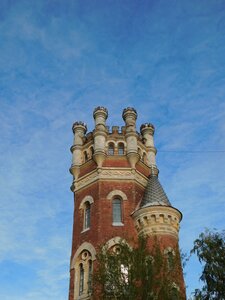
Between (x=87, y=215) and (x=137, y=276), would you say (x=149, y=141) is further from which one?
(x=137, y=276)

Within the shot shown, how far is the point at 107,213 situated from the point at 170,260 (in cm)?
857

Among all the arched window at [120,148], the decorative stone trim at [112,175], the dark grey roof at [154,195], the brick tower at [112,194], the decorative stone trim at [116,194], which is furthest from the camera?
the arched window at [120,148]

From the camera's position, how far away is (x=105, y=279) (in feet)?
64.5

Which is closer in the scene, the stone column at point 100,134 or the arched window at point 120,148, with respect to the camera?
the stone column at point 100,134

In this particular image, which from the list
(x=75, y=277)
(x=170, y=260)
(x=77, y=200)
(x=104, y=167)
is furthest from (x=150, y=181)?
(x=170, y=260)

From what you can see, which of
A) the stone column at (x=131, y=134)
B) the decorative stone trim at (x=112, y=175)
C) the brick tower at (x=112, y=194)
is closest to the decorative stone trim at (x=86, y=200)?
the brick tower at (x=112, y=194)

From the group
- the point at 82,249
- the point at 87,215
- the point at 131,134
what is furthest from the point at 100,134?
the point at 82,249

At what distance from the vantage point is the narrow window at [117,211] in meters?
29.2

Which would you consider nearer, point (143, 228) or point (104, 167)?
point (143, 228)

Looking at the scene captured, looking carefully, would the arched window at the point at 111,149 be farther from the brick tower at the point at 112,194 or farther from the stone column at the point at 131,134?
the stone column at the point at 131,134

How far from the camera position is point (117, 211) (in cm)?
2966

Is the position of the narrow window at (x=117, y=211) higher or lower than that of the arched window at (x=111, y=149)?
lower

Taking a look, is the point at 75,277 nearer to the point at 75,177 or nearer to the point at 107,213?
the point at 107,213

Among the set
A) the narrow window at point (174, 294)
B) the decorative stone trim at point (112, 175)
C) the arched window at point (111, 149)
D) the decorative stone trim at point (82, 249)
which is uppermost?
the arched window at point (111, 149)
